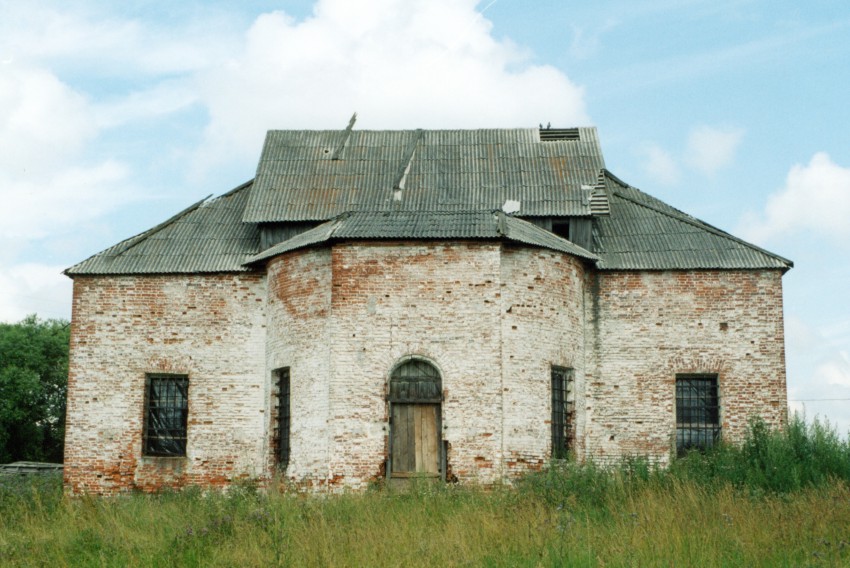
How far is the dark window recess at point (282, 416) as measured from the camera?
18312 mm

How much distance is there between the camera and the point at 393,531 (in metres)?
Result: 11.2

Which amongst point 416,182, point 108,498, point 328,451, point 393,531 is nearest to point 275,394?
point 328,451

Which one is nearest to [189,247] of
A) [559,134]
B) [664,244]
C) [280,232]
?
[280,232]

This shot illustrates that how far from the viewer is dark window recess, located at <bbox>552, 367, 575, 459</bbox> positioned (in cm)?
1811

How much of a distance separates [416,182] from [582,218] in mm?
3299

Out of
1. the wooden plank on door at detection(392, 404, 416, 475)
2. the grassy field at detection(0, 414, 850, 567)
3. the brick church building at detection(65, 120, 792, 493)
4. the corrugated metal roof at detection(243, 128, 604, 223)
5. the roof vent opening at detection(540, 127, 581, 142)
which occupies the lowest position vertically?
the grassy field at detection(0, 414, 850, 567)

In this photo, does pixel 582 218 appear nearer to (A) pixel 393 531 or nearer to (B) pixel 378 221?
(B) pixel 378 221

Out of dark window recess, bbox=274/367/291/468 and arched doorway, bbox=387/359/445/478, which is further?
dark window recess, bbox=274/367/291/468

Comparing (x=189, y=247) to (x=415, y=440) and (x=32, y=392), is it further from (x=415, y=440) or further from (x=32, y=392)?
(x=32, y=392)

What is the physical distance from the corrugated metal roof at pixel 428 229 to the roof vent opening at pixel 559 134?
11.2 feet

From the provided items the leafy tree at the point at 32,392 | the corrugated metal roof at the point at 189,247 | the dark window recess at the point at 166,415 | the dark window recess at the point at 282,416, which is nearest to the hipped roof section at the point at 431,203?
the corrugated metal roof at the point at 189,247

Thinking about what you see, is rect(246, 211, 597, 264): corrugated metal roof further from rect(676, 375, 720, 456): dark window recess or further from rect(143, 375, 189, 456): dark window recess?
rect(676, 375, 720, 456): dark window recess

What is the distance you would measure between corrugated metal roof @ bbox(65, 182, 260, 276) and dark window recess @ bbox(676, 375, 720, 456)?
27.8 ft

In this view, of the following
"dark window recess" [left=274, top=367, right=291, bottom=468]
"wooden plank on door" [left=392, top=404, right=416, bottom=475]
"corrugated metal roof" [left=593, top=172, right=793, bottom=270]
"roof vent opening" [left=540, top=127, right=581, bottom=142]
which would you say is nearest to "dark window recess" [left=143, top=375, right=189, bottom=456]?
"dark window recess" [left=274, top=367, right=291, bottom=468]
